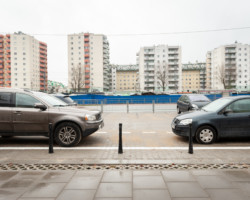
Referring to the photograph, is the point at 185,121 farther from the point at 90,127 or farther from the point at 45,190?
the point at 45,190

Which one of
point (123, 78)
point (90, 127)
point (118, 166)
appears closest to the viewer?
point (118, 166)

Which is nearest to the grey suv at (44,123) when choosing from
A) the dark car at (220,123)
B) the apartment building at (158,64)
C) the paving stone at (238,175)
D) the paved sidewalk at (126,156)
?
the paved sidewalk at (126,156)

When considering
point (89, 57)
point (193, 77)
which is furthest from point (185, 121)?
point (193, 77)

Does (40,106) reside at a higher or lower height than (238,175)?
higher

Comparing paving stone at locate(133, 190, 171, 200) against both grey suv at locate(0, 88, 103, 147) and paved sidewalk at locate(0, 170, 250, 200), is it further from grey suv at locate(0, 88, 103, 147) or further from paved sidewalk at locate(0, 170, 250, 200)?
grey suv at locate(0, 88, 103, 147)

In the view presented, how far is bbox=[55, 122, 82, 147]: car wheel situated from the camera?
20.5 feet

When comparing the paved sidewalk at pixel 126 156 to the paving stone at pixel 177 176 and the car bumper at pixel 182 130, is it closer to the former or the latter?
the paving stone at pixel 177 176

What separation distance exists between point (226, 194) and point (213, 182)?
0.43m

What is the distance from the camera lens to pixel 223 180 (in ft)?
12.5

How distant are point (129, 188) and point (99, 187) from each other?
0.51 metres

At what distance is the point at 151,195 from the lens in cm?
330

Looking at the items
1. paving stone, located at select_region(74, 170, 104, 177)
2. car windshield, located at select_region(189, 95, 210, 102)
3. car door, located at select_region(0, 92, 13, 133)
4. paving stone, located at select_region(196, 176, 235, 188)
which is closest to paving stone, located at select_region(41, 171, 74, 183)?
paving stone, located at select_region(74, 170, 104, 177)

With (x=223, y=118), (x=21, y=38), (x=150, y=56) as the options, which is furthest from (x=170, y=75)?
(x=223, y=118)

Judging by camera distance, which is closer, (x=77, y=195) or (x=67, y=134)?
(x=77, y=195)
